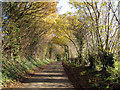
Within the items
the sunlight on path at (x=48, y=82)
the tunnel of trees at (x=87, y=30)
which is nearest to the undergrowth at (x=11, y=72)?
the tunnel of trees at (x=87, y=30)

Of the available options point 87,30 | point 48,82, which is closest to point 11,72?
point 48,82

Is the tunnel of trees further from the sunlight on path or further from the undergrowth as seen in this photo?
the sunlight on path

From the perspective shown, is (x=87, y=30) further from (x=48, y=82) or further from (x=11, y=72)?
(x=11, y=72)

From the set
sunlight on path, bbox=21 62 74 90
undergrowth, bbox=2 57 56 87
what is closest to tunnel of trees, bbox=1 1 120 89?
undergrowth, bbox=2 57 56 87

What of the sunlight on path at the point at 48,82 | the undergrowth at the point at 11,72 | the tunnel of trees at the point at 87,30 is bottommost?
the sunlight on path at the point at 48,82

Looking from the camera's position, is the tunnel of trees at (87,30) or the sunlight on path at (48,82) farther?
the sunlight on path at (48,82)

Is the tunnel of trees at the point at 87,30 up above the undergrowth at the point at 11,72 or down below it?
above

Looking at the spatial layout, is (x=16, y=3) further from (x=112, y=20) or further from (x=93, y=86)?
(x=93, y=86)

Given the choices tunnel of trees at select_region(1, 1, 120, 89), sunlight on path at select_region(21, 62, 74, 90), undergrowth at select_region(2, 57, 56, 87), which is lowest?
sunlight on path at select_region(21, 62, 74, 90)

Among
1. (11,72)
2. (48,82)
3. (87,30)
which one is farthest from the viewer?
(87,30)

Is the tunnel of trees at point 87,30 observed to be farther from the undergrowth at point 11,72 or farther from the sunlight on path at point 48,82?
the sunlight on path at point 48,82

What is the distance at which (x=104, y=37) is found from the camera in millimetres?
8430

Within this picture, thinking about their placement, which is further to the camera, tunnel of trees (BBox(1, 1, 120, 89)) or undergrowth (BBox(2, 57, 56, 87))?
undergrowth (BBox(2, 57, 56, 87))

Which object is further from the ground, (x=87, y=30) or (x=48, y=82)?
(x=87, y=30)
